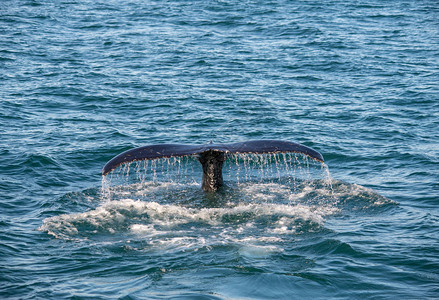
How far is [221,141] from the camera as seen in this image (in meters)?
16.8

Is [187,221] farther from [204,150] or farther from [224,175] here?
[224,175]

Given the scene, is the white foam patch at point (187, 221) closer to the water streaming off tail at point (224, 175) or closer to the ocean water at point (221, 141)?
the ocean water at point (221, 141)

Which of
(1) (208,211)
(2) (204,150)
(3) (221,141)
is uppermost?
→ (2) (204,150)

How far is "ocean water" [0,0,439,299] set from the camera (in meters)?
9.45

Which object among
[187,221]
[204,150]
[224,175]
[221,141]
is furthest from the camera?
[221,141]

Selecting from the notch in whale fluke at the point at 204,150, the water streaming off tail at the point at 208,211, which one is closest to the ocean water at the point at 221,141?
the water streaming off tail at the point at 208,211

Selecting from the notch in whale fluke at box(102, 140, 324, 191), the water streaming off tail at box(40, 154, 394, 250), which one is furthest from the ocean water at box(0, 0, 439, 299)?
the notch in whale fluke at box(102, 140, 324, 191)

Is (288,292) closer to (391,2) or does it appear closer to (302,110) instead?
(302,110)

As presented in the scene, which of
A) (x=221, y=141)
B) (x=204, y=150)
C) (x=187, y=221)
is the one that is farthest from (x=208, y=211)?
(x=221, y=141)

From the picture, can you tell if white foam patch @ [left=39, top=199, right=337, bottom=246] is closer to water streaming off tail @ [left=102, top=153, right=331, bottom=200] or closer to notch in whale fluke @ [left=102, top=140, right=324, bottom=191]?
notch in whale fluke @ [left=102, top=140, right=324, bottom=191]

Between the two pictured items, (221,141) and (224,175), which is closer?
(224,175)

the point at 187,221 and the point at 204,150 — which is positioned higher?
the point at 204,150

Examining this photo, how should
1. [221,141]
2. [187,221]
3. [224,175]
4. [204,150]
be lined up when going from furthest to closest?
[221,141] → [224,175] → [204,150] → [187,221]

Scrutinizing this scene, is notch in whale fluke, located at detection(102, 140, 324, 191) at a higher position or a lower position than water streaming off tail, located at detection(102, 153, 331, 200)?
higher
